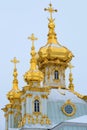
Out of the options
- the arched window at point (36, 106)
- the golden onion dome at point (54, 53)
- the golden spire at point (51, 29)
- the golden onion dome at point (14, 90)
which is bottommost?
the arched window at point (36, 106)

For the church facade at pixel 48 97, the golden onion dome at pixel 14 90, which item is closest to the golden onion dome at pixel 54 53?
the church facade at pixel 48 97

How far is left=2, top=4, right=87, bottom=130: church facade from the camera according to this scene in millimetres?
45719

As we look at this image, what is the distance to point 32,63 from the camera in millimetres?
47406

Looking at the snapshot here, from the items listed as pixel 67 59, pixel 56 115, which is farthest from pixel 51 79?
pixel 56 115

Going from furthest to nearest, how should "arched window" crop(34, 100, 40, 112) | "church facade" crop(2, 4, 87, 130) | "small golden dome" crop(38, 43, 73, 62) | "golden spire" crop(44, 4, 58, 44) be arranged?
1. "golden spire" crop(44, 4, 58, 44)
2. "small golden dome" crop(38, 43, 73, 62)
3. "arched window" crop(34, 100, 40, 112)
4. "church facade" crop(2, 4, 87, 130)

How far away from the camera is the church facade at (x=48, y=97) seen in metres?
45.7

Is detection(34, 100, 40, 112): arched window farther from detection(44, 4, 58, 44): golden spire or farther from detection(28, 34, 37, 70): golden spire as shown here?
detection(44, 4, 58, 44): golden spire

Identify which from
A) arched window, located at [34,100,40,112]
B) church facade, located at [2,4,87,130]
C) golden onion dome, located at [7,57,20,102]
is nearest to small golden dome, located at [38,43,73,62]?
church facade, located at [2,4,87,130]

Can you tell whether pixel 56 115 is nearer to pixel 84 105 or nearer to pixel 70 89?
pixel 84 105

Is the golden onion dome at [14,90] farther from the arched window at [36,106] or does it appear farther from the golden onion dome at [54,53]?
the arched window at [36,106]

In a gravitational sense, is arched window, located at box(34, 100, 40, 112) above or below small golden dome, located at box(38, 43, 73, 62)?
below

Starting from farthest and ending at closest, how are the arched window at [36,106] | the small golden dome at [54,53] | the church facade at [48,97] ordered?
the small golden dome at [54,53] → the arched window at [36,106] → the church facade at [48,97]

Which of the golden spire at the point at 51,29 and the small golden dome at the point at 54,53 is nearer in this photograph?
the small golden dome at the point at 54,53

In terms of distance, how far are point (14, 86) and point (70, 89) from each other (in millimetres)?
5146
